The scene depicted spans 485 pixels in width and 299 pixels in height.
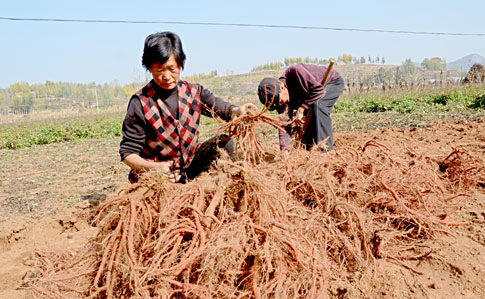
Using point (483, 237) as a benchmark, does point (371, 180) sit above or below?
above

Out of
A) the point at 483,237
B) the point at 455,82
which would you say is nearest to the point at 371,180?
the point at 483,237

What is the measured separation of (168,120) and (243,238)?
4.53ft

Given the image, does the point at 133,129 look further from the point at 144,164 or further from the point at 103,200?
the point at 103,200

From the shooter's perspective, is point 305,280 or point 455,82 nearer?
point 305,280

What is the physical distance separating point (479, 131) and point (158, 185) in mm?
5554

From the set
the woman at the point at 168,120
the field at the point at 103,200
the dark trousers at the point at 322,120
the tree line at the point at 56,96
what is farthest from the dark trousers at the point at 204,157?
the tree line at the point at 56,96

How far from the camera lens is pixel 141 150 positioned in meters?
2.81

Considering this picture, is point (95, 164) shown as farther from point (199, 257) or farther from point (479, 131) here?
point (479, 131)

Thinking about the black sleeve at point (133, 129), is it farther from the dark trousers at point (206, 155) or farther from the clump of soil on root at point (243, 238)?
the clump of soil on root at point (243, 238)

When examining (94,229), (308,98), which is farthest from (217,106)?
(94,229)

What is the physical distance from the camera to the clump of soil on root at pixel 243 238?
1.58m

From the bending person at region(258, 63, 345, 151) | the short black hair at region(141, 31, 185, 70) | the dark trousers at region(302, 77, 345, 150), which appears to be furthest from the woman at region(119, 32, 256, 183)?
the dark trousers at region(302, 77, 345, 150)

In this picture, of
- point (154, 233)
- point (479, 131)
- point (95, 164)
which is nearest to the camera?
point (154, 233)

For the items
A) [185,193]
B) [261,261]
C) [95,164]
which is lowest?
[95,164]
